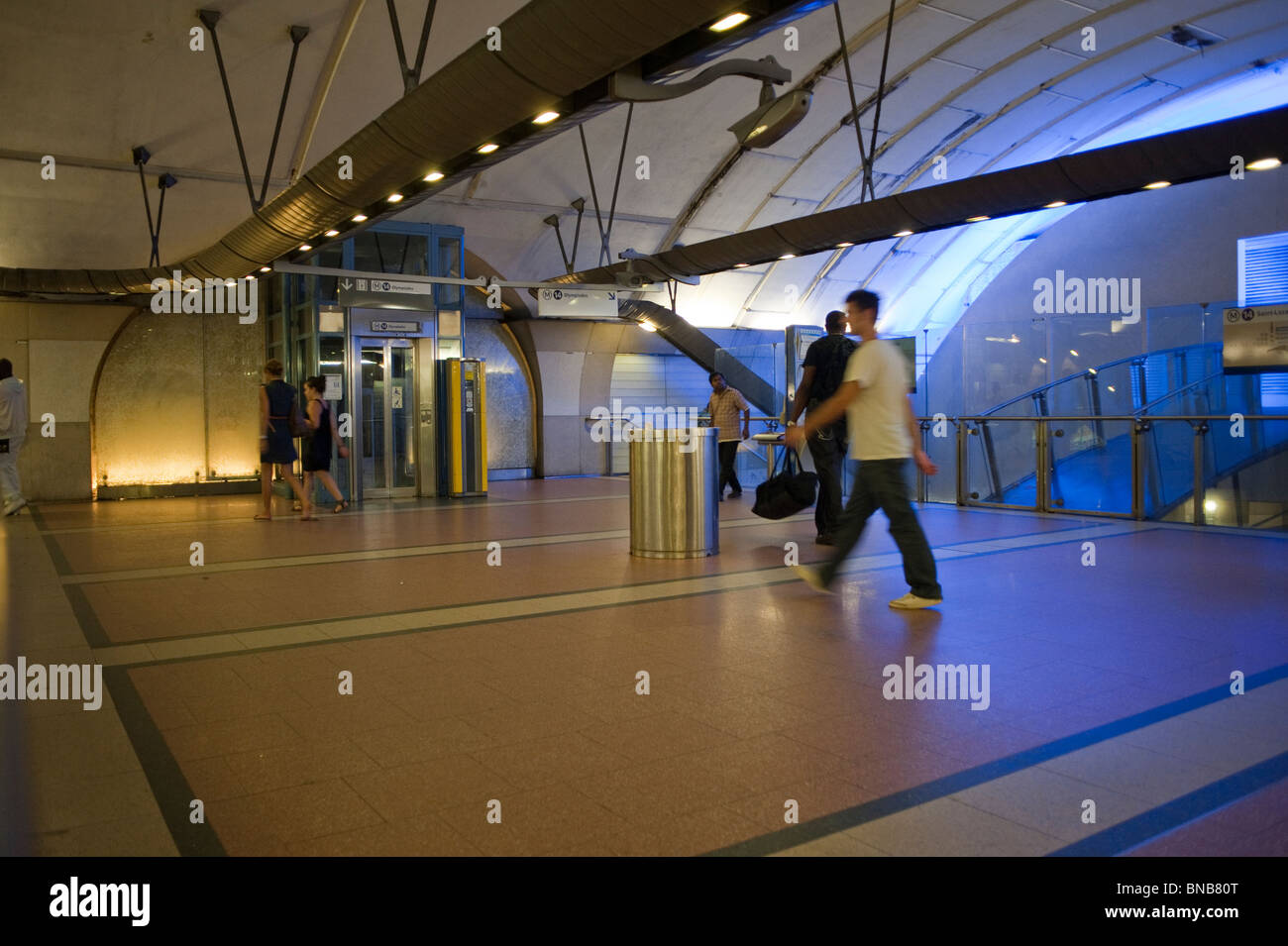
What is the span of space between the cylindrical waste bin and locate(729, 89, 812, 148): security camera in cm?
298

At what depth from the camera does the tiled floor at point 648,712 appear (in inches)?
127

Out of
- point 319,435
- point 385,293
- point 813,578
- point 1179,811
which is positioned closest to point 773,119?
point 813,578

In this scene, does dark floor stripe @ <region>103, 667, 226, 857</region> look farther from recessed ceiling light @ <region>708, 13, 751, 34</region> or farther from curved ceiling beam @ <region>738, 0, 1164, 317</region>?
curved ceiling beam @ <region>738, 0, 1164, 317</region>

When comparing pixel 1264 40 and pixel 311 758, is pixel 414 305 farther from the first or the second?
pixel 1264 40

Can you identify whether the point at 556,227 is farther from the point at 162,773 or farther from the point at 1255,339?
the point at 162,773

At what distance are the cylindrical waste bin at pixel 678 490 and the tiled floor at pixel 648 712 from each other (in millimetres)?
428

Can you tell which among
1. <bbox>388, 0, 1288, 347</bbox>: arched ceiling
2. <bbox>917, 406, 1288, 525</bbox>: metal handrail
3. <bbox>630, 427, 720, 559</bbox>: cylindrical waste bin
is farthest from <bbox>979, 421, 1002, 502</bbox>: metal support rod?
<bbox>388, 0, 1288, 347</bbox>: arched ceiling

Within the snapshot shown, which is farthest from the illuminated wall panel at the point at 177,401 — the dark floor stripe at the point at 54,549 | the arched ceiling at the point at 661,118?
the dark floor stripe at the point at 54,549

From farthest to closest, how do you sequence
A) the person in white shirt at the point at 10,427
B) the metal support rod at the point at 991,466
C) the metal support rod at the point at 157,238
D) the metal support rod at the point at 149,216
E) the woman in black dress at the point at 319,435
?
the metal support rod at the point at 157,238
the metal support rod at the point at 149,216
the metal support rod at the point at 991,466
the person in white shirt at the point at 10,427
the woman in black dress at the point at 319,435

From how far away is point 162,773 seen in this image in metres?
3.76

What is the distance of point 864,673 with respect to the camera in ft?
16.6

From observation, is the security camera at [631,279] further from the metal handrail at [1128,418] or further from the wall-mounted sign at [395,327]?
the metal handrail at [1128,418]

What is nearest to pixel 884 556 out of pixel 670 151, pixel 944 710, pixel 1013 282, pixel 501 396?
pixel 944 710

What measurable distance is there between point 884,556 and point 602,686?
4762 millimetres
